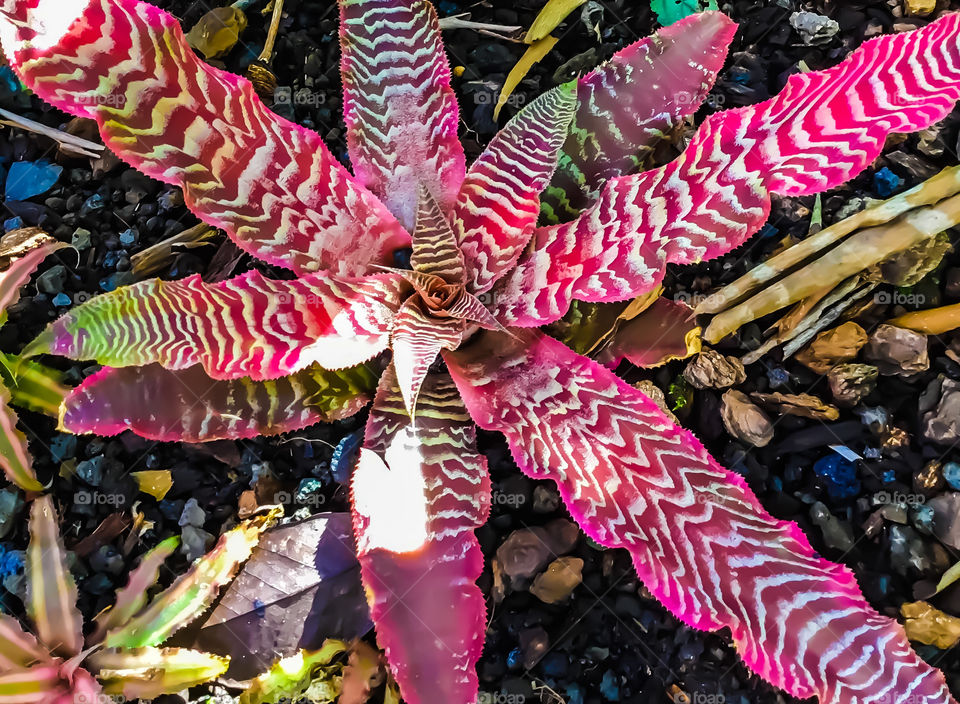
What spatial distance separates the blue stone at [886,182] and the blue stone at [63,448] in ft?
4.80

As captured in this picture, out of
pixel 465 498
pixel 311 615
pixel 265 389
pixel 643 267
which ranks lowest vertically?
pixel 311 615

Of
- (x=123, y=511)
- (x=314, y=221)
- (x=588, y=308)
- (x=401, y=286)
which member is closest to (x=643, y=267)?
(x=588, y=308)

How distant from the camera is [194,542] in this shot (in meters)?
1.24

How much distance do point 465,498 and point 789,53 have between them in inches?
39.9

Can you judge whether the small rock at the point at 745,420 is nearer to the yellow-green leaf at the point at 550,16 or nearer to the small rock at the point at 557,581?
the small rock at the point at 557,581

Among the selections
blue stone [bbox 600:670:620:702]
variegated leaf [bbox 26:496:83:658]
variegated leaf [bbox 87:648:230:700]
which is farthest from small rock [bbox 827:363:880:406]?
variegated leaf [bbox 26:496:83:658]

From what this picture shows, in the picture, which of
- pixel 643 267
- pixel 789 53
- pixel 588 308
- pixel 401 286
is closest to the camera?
pixel 643 267

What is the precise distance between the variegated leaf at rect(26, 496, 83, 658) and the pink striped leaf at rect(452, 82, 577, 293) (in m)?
0.80

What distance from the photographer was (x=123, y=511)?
1.26 m

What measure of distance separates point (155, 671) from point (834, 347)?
3.83 ft

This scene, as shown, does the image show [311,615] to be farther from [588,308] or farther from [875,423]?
[875,423]

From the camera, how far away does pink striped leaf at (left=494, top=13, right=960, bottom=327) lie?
901 millimetres

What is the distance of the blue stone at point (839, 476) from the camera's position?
3.84 feet

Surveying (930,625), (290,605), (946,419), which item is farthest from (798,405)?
(290,605)
